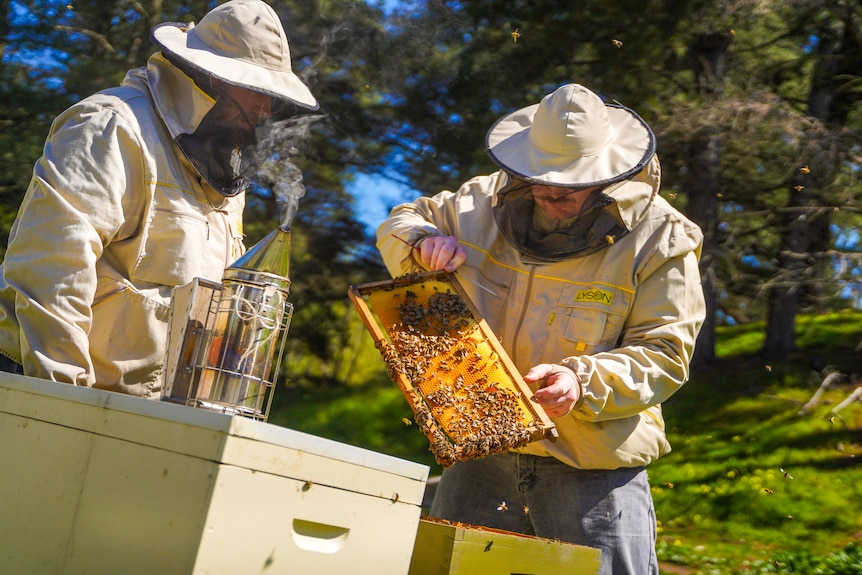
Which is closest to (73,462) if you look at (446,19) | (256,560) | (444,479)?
(256,560)

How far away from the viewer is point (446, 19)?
9.90 metres

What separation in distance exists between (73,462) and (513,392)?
4.79 ft

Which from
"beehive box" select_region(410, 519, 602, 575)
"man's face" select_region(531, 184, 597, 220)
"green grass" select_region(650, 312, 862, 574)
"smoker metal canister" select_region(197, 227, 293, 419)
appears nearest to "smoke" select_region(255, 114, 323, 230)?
"smoker metal canister" select_region(197, 227, 293, 419)

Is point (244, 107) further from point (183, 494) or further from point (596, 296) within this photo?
point (183, 494)

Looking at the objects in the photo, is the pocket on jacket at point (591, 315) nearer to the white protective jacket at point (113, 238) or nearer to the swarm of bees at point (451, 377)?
the swarm of bees at point (451, 377)

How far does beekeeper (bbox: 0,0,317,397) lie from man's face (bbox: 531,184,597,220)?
908 millimetres

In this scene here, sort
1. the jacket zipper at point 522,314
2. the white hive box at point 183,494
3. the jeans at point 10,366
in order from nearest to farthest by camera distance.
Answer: the white hive box at point 183,494, the jeans at point 10,366, the jacket zipper at point 522,314

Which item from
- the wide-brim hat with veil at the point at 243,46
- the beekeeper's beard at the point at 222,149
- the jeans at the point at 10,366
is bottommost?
the jeans at the point at 10,366

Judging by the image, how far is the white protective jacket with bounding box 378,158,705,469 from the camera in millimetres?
3104

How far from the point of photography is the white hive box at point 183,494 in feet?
5.96

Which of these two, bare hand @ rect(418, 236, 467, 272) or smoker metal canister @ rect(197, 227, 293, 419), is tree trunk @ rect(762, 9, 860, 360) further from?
smoker metal canister @ rect(197, 227, 293, 419)

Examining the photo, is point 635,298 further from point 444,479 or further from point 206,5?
point 206,5

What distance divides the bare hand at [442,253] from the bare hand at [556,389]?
538mm

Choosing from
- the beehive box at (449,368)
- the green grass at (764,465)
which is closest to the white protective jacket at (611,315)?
the beehive box at (449,368)
